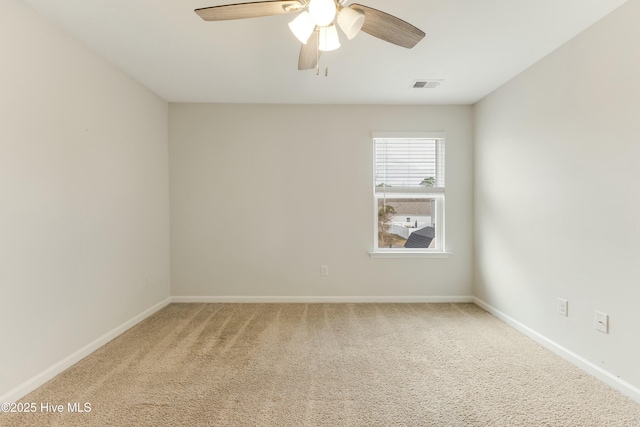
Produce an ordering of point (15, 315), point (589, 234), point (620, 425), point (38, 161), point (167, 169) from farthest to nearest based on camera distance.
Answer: point (167, 169)
point (589, 234)
point (38, 161)
point (15, 315)
point (620, 425)

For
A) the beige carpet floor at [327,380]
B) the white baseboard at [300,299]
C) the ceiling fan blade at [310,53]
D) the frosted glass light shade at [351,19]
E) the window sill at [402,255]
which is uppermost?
the ceiling fan blade at [310,53]

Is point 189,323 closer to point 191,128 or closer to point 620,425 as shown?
point 191,128

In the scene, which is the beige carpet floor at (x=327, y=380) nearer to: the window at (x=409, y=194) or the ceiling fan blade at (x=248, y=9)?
the window at (x=409, y=194)

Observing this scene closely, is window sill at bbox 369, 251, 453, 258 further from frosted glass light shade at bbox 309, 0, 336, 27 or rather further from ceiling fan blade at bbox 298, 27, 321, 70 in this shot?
frosted glass light shade at bbox 309, 0, 336, 27

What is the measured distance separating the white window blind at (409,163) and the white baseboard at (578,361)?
165cm

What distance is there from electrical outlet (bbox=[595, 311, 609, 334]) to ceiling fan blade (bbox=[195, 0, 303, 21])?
267cm

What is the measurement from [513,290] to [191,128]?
3937mm

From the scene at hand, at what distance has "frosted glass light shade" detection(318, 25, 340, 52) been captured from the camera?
161 centimetres

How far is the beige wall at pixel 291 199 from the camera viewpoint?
373 centimetres

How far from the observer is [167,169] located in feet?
12.1

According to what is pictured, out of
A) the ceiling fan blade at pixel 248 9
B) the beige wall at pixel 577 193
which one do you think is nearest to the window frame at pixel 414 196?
the beige wall at pixel 577 193

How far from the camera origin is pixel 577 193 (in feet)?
7.40

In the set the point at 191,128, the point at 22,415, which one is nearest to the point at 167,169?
the point at 191,128

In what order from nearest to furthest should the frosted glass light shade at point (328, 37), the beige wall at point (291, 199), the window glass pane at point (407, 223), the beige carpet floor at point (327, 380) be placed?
the frosted glass light shade at point (328, 37), the beige carpet floor at point (327, 380), the beige wall at point (291, 199), the window glass pane at point (407, 223)
